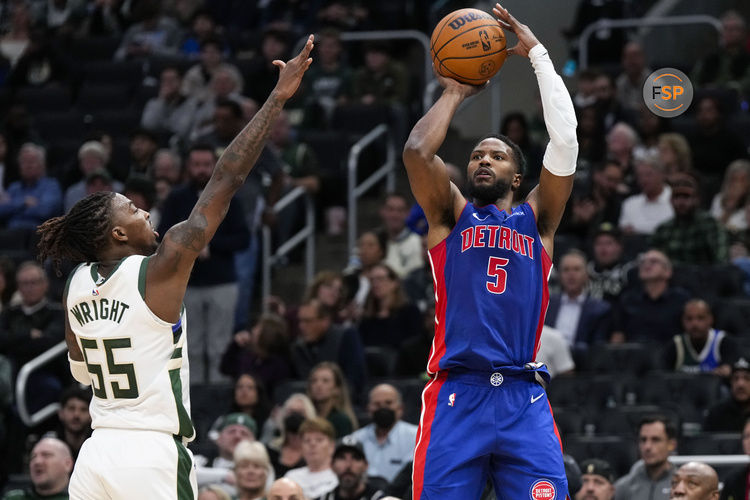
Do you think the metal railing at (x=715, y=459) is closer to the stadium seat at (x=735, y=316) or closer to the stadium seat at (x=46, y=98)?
the stadium seat at (x=735, y=316)

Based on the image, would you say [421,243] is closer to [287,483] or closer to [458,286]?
[287,483]

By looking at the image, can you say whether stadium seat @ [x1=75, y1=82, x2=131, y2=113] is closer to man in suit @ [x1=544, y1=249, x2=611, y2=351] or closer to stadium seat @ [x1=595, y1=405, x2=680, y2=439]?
man in suit @ [x1=544, y1=249, x2=611, y2=351]

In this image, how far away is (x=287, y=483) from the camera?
8.11 metres

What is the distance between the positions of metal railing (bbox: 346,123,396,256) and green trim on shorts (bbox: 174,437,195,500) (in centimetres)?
818

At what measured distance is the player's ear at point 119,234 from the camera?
531 centimetres

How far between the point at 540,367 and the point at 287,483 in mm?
2736

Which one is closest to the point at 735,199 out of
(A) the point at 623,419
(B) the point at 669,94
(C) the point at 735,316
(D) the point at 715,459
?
(C) the point at 735,316

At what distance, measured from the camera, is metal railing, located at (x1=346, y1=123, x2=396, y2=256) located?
1342cm

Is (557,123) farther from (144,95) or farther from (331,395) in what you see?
(144,95)

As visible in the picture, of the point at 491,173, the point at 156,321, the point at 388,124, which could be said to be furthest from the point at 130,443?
the point at 388,124

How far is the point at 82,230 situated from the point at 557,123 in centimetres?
217

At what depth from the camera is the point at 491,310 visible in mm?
5789

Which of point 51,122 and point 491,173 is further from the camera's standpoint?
point 51,122

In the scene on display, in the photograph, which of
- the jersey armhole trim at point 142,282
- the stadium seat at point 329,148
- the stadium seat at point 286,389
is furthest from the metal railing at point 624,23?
the jersey armhole trim at point 142,282
